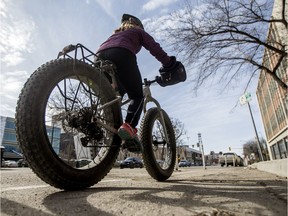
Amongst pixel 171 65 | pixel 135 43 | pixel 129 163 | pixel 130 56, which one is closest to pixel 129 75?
pixel 130 56

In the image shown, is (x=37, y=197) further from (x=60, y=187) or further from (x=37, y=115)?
(x=37, y=115)

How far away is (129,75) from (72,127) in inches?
34.4

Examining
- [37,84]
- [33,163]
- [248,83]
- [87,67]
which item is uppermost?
[248,83]

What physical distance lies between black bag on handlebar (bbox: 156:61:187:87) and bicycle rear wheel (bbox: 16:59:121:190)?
90cm

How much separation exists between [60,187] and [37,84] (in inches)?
30.4

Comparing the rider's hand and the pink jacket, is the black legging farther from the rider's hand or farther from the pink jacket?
the rider's hand

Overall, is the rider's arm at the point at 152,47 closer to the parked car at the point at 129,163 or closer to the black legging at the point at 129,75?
the black legging at the point at 129,75

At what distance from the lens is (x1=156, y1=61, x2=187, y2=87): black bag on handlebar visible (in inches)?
121

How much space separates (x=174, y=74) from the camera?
3.10m

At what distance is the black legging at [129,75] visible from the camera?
2641 mm

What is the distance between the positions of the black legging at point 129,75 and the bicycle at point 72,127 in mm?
94

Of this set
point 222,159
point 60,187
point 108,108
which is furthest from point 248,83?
point 222,159

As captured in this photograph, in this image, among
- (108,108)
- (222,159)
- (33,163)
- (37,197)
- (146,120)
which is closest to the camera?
(37,197)

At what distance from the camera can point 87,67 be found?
88.7 inches
